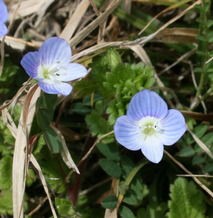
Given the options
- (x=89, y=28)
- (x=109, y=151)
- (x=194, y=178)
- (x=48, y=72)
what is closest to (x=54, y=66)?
(x=48, y=72)

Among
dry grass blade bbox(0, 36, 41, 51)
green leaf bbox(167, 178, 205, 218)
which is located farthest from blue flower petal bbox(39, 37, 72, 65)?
green leaf bbox(167, 178, 205, 218)

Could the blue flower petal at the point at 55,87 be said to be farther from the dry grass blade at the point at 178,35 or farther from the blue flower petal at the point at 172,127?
the dry grass blade at the point at 178,35

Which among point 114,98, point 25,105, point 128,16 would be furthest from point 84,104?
point 128,16

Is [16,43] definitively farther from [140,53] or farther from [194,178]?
[194,178]

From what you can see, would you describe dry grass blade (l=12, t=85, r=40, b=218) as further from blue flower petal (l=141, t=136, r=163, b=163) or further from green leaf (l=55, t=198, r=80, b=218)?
blue flower petal (l=141, t=136, r=163, b=163)

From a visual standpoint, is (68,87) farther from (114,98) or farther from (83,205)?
(83,205)
